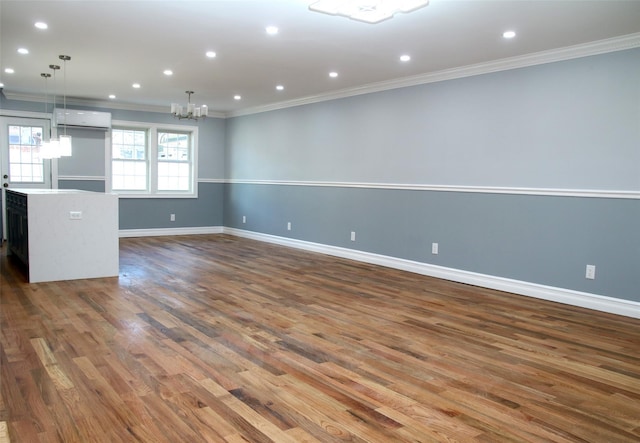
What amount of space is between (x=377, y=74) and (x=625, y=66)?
105 inches

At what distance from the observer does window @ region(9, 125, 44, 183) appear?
7.93 metres

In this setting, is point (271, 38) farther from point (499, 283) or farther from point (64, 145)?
point (499, 283)

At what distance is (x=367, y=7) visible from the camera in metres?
3.16

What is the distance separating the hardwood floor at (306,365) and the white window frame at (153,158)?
3971 millimetres

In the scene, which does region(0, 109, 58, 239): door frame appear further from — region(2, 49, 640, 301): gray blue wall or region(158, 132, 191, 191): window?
region(158, 132, 191, 191): window

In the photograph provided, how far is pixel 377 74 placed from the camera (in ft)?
19.4

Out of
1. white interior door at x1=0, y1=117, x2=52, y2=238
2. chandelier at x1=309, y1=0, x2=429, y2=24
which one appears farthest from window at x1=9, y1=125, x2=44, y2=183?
chandelier at x1=309, y1=0, x2=429, y2=24

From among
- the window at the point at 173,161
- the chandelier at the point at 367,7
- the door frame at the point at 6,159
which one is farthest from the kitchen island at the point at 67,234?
the window at the point at 173,161

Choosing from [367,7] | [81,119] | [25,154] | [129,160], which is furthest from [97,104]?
[367,7]

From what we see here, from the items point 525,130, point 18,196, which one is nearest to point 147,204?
point 18,196

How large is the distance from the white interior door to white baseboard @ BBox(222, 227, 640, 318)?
4.79 metres

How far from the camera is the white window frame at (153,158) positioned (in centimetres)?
871

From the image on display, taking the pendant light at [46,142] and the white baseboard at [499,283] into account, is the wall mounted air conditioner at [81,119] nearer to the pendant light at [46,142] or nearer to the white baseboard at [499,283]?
the pendant light at [46,142]

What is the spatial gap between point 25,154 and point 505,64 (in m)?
7.63
